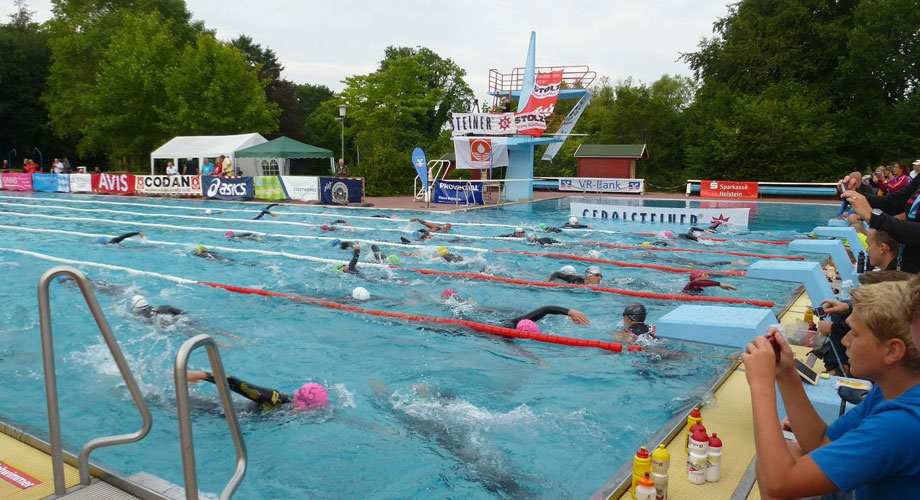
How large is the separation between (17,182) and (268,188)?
15418 millimetres

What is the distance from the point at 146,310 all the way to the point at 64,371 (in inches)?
57.3

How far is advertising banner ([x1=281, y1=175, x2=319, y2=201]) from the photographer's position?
992 inches

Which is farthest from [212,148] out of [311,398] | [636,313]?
[636,313]

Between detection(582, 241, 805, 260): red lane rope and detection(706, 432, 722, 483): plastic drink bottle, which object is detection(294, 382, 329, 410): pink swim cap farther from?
detection(582, 241, 805, 260): red lane rope

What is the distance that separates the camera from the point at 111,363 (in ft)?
23.7

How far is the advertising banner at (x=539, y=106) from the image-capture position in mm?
27891

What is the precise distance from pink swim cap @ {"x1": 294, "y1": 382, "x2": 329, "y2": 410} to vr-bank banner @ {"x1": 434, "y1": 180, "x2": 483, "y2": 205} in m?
19.8

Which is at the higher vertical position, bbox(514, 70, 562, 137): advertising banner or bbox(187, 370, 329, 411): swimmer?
bbox(514, 70, 562, 137): advertising banner

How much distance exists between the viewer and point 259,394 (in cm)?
552

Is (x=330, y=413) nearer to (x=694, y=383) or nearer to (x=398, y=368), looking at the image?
(x=398, y=368)

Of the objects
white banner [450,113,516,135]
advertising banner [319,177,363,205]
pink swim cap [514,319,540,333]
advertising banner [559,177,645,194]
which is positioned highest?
white banner [450,113,516,135]

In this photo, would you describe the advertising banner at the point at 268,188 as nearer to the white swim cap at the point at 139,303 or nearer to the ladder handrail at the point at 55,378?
the white swim cap at the point at 139,303

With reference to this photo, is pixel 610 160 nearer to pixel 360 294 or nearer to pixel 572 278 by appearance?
pixel 572 278

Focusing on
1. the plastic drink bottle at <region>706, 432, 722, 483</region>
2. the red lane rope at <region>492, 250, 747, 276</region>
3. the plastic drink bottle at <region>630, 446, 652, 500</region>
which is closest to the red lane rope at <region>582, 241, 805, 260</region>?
the red lane rope at <region>492, 250, 747, 276</region>
